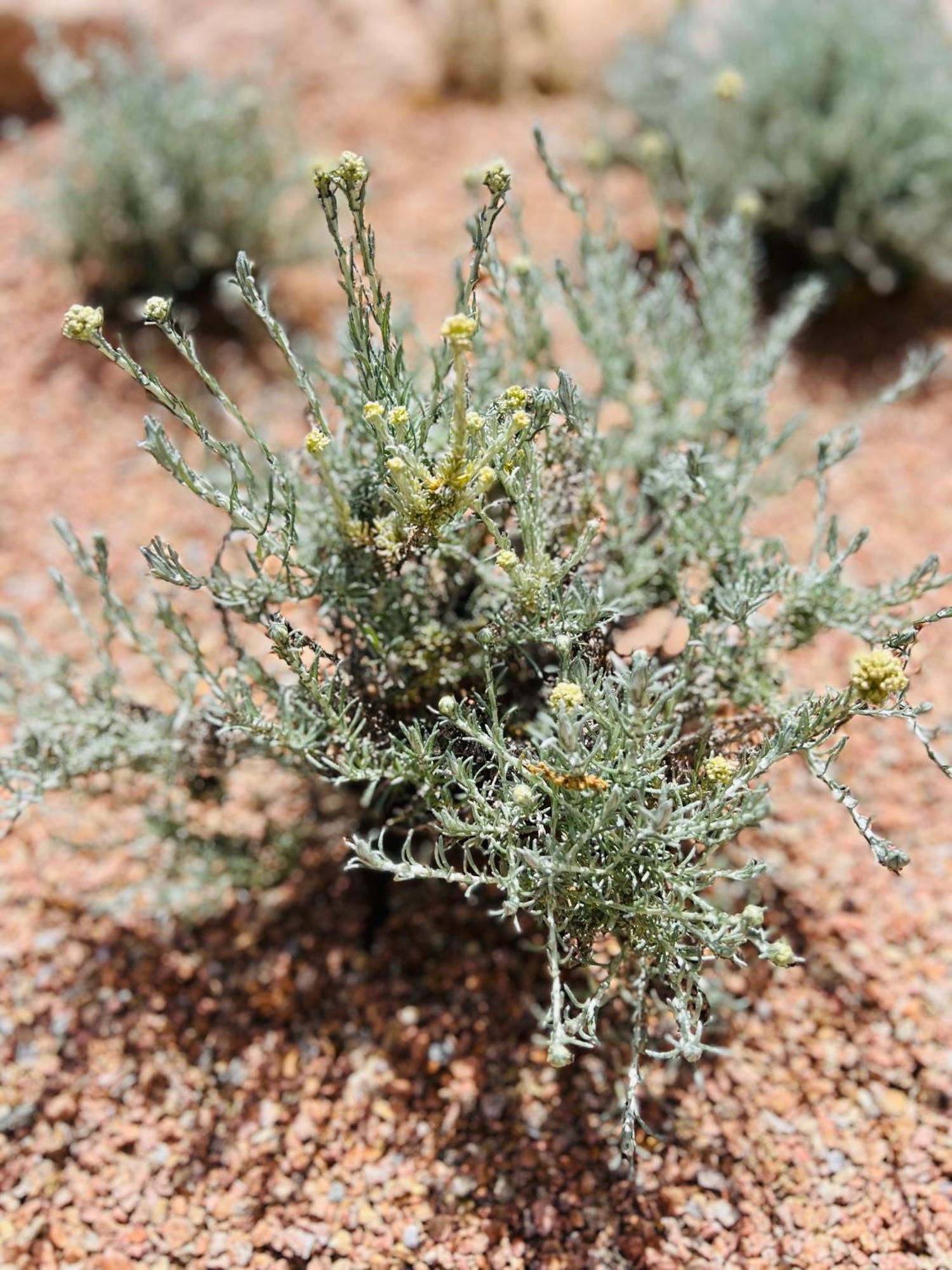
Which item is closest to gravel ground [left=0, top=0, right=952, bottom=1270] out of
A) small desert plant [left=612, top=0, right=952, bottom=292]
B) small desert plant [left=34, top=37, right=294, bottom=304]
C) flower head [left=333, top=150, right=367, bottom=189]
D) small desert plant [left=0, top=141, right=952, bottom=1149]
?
small desert plant [left=0, top=141, right=952, bottom=1149]

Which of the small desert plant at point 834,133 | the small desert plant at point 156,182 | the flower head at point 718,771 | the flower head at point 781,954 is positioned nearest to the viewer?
the flower head at point 781,954

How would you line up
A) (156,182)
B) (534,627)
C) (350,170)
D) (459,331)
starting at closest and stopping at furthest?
(459,331), (350,170), (534,627), (156,182)

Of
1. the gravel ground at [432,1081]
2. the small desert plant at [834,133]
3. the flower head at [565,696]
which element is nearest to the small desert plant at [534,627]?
the flower head at [565,696]

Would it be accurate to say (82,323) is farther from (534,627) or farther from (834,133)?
(834,133)

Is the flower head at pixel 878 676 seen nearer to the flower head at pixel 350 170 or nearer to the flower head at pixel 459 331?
the flower head at pixel 459 331

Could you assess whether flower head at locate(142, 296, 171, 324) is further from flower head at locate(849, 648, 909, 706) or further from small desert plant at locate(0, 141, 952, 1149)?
flower head at locate(849, 648, 909, 706)

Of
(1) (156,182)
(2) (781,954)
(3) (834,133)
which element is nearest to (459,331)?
(2) (781,954)

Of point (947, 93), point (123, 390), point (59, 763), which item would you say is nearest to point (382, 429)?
point (59, 763)
